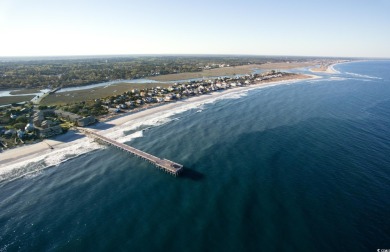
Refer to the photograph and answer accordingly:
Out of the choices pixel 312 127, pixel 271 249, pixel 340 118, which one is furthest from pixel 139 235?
pixel 340 118

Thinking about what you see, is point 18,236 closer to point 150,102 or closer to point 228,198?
point 228,198

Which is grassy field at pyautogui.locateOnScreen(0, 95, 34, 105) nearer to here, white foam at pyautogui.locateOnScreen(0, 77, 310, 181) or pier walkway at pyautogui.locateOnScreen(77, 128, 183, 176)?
white foam at pyautogui.locateOnScreen(0, 77, 310, 181)

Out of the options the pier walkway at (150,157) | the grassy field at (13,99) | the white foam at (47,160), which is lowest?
the white foam at (47,160)

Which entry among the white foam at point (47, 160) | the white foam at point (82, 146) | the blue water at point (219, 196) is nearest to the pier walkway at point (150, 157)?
the blue water at point (219, 196)

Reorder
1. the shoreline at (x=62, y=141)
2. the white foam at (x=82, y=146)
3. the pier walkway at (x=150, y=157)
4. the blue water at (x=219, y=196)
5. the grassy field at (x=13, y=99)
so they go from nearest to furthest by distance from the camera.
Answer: the blue water at (x=219, y=196), the pier walkway at (x=150, y=157), the white foam at (x=82, y=146), the shoreline at (x=62, y=141), the grassy field at (x=13, y=99)

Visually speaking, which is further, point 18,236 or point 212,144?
point 212,144

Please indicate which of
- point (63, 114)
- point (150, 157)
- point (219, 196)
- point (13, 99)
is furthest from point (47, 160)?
point (13, 99)

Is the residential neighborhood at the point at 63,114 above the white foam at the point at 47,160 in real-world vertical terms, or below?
above

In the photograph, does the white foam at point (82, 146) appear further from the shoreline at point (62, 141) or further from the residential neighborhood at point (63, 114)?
the residential neighborhood at point (63, 114)

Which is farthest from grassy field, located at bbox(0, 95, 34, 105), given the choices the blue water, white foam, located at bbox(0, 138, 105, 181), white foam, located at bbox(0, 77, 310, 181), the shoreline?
the blue water

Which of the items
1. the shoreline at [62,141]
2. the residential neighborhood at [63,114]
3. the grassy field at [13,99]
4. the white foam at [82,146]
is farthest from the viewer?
the grassy field at [13,99]
